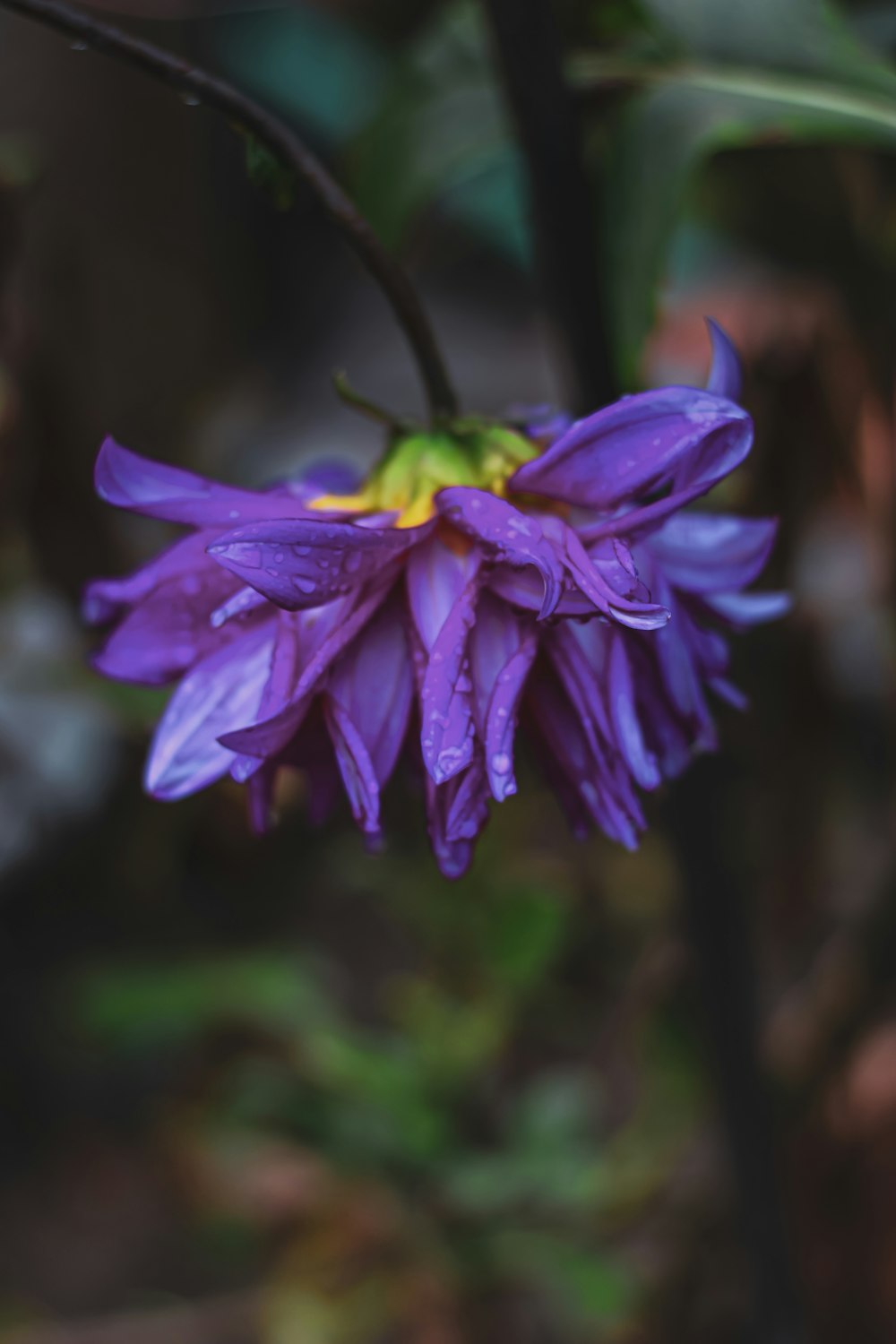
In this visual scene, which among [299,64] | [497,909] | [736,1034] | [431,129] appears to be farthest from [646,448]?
[299,64]

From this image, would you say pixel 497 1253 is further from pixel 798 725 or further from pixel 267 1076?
pixel 798 725

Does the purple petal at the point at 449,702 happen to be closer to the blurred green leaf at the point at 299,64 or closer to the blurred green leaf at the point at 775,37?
the blurred green leaf at the point at 775,37

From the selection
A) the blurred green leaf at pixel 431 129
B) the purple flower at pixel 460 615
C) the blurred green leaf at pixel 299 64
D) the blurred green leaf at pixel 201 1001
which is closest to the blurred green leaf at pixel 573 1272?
the blurred green leaf at pixel 201 1001

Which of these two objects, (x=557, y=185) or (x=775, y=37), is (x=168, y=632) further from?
(x=775, y=37)

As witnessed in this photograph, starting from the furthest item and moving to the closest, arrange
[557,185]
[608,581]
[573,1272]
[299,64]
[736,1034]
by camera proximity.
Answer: [299,64] < [573,1272] < [736,1034] < [557,185] < [608,581]

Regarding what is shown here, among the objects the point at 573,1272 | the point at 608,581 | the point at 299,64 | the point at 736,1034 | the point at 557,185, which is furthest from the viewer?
the point at 299,64

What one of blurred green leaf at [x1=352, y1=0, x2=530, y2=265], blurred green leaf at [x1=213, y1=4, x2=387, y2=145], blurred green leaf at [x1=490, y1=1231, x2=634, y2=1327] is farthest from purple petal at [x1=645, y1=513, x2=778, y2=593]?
blurred green leaf at [x1=213, y1=4, x2=387, y2=145]
